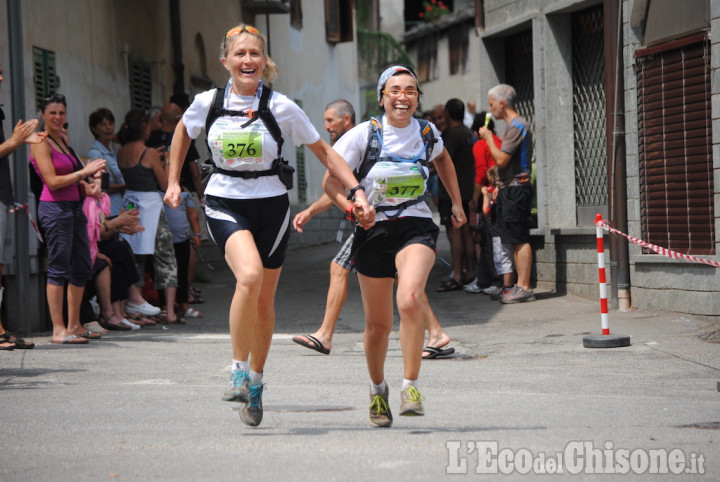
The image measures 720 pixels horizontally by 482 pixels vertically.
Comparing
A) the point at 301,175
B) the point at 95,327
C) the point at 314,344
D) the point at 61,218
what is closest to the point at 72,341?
the point at 95,327

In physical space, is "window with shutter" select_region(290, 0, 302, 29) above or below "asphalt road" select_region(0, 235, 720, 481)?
above

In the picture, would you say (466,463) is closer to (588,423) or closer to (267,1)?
(588,423)

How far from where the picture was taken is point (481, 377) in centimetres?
847

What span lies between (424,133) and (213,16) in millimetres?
13615

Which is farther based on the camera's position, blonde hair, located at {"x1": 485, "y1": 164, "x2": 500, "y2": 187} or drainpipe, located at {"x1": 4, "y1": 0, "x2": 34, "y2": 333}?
blonde hair, located at {"x1": 485, "y1": 164, "x2": 500, "y2": 187}

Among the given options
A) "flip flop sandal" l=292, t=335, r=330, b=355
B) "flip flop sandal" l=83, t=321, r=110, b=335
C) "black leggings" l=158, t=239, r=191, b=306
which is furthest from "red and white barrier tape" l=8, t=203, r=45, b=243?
"flip flop sandal" l=292, t=335, r=330, b=355

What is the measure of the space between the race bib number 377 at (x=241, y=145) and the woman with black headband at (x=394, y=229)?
483 mm

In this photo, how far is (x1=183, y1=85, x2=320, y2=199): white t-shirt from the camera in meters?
6.29

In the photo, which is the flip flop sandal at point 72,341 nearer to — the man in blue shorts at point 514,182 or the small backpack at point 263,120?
the small backpack at point 263,120

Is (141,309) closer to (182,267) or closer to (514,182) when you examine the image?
(182,267)

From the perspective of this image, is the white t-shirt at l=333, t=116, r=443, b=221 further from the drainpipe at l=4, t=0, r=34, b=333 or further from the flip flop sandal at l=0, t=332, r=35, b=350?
the drainpipe at l=4, t=0, r=34, b=333

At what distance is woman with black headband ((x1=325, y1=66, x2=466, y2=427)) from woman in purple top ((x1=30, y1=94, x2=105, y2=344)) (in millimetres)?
4381

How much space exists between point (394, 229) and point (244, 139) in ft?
3.02
